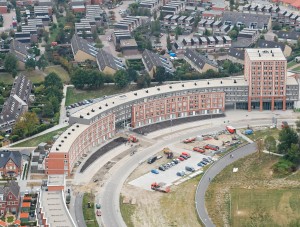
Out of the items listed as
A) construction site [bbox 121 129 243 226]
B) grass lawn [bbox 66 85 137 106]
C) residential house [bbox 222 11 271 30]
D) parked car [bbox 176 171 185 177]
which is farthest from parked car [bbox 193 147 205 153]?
residential house [bbox 222 11 271 30]

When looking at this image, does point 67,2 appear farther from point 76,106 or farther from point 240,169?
point 240,169

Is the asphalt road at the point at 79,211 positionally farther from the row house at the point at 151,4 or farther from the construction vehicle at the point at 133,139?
the row house at the point at 151,4

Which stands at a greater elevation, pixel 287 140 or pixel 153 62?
pixel 153 62

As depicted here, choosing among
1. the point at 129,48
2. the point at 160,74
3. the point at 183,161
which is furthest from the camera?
the point at 129,48

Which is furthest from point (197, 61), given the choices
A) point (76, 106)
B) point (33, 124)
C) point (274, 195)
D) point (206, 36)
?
point (274, 195)

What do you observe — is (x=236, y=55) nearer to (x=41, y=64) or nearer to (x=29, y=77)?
(x=41, y=64)

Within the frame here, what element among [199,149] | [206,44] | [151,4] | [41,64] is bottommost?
[199,149]

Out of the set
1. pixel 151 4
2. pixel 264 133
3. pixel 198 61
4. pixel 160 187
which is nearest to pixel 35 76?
pixel 198 61

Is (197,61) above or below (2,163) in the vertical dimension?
above
